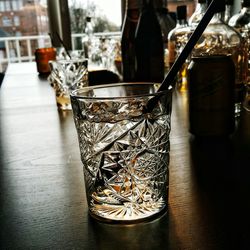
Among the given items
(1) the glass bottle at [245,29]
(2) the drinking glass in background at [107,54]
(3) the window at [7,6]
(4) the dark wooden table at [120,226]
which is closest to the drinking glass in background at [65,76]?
(4) the dark wooden table at [120,226]

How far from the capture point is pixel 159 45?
121 centimetres

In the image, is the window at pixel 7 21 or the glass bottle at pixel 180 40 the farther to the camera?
the window at pixel 7 21

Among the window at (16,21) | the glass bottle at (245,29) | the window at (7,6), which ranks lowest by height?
the glass bottle at (245,29)

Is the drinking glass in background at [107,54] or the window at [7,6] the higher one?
the window at [7,6]

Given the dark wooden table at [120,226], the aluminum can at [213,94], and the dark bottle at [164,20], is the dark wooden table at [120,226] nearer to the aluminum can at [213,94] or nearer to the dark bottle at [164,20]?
the aluminum can at [213,94]

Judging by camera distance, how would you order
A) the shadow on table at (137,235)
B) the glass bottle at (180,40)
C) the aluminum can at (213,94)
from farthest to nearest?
the glass bottle at (180,40) → the aluminum can at (213,94) → the shadow on table at (137,235)

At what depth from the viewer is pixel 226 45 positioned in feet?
2.82

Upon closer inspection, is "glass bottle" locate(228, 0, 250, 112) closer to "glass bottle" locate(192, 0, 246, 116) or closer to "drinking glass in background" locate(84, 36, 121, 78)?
"glass bottle" locate(192, 0, 246, 116)

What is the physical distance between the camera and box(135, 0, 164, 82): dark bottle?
1.17 m

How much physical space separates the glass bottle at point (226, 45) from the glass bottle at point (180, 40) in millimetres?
146

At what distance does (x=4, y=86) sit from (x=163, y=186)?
112 cm

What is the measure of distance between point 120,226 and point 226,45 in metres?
0.61

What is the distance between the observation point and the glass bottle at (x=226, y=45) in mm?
792

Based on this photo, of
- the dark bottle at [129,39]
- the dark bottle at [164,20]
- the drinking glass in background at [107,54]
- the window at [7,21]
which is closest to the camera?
the dark bottle at [129,39]
